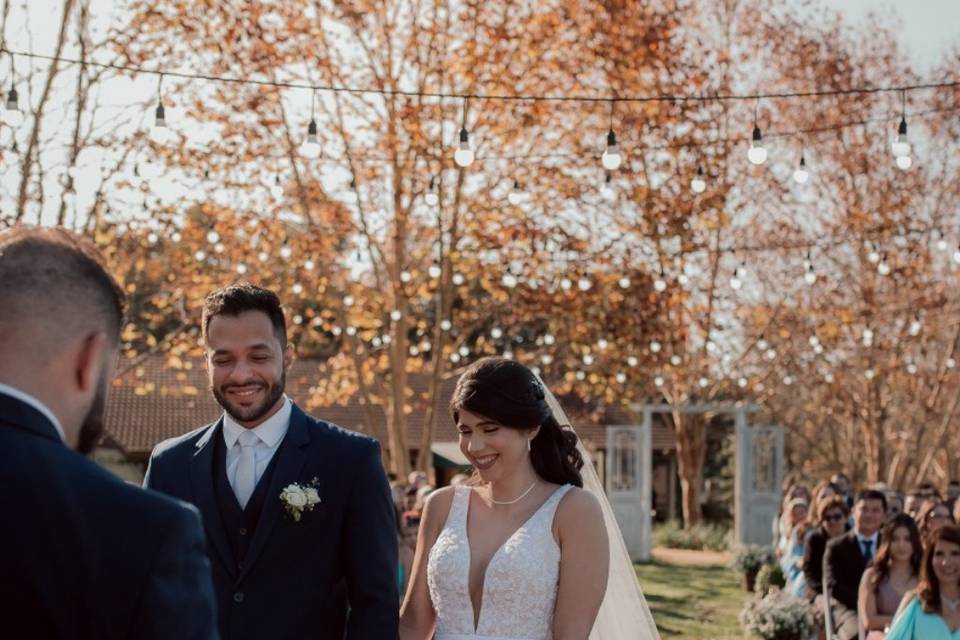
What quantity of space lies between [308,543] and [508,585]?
0.85 m

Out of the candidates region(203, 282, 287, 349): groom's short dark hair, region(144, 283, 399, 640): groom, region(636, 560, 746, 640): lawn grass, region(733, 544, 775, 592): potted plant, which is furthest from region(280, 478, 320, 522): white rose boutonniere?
region(733, 544, 775, 592): potted plant

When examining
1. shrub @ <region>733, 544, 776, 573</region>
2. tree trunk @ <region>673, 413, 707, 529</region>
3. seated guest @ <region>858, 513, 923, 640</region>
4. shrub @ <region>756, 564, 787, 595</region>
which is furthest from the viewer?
tree trunk @ <region>673, 413, 707, 529</region>

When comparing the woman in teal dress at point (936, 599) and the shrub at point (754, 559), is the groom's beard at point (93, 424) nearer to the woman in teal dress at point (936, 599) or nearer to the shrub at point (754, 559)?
the woman in teal dress at point (936, 599)

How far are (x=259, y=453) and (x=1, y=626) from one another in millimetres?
2150

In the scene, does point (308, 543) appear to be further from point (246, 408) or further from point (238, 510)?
point (246, 408)

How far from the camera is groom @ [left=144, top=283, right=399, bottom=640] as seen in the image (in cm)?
374

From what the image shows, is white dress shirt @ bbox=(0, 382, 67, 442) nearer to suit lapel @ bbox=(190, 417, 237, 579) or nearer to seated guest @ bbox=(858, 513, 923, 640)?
suit lapel @ bbox=(190, 417, 237, 579)

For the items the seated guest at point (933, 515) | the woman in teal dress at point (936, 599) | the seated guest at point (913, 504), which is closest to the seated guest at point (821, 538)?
the seated guest at point (933, 515)

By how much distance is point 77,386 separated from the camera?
1.91 metres

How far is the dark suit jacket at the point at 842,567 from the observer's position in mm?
10359

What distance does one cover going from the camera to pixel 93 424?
1950mm

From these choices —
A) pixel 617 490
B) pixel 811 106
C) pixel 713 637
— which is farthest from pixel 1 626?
pixel 811 106

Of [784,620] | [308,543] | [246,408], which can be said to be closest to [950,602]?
[784,620]

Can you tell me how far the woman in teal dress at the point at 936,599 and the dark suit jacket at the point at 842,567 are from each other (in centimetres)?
266
